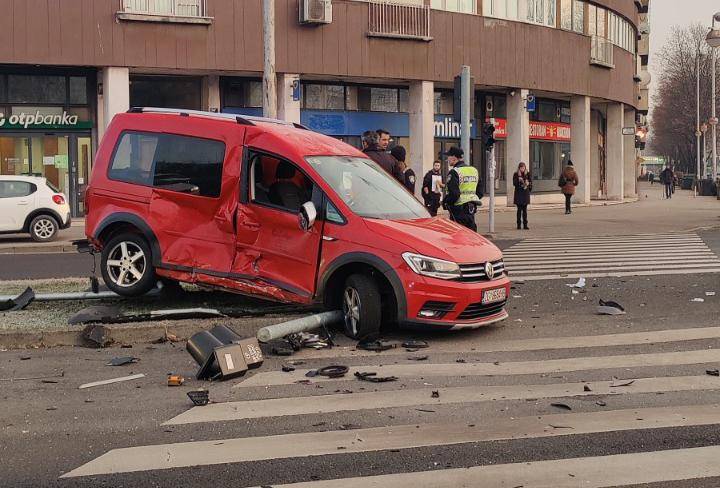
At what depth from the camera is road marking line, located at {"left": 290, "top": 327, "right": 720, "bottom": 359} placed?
8.84m

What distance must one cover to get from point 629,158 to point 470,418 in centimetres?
5022

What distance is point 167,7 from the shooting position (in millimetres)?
28547

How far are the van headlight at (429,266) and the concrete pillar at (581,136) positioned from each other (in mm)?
34116

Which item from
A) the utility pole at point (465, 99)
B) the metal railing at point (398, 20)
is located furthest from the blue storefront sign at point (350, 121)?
the utility pole at point (465, 99)

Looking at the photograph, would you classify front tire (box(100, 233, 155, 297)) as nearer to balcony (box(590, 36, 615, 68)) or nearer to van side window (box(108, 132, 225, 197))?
van side window (box(108, 132, 225, 197))

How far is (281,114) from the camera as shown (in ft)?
100

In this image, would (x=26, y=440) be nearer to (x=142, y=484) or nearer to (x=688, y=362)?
(x=142, y=484)

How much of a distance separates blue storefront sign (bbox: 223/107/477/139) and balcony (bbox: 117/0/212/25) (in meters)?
3.66

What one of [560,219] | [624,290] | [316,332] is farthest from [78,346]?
[560,219]

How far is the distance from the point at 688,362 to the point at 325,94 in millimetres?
26569

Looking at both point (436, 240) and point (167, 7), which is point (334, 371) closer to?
point (436, 240)

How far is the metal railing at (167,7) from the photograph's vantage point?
27.9m

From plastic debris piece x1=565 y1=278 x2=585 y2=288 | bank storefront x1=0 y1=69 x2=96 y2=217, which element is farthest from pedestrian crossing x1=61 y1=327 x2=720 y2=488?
bank storefront x1=0 y1=69 x2=96 y2=217

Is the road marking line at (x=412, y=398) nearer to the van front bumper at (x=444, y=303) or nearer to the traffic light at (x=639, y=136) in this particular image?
the van front bumper at (x=444, y=303)
